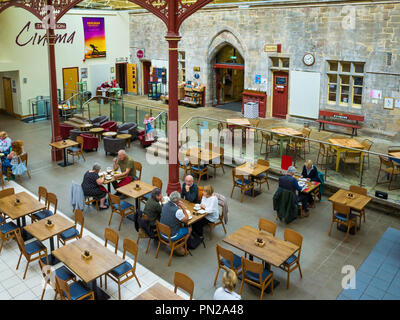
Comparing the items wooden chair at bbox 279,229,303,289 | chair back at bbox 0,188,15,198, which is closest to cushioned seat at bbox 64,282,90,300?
wooden chair at bbox 279,229,303,289

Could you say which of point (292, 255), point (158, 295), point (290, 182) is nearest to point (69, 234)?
point (158, 295)

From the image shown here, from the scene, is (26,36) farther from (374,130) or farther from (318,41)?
(374,130)

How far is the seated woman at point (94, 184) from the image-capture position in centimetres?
938

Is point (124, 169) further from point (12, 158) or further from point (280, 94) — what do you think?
point (280, 94)

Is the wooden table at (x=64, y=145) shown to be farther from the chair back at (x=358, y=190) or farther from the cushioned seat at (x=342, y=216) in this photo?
the chair back at (x=358, y=190)

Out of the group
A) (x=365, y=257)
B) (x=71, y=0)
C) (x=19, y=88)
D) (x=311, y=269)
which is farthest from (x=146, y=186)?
(x=19, y=88)

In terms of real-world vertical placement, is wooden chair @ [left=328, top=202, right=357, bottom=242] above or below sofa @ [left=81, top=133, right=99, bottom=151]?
below

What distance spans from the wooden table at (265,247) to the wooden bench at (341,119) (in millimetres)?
9353

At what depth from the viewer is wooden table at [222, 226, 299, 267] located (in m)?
6.41

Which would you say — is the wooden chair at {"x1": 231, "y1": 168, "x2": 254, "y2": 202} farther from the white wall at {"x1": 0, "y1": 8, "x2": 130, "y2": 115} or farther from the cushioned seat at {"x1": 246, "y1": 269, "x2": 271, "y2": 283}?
the white wall at {"x1": 0, "y1": 8, "x2": 130, "y2": 115}

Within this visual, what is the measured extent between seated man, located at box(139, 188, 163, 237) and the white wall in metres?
13.2

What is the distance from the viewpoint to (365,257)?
7.78 meters
